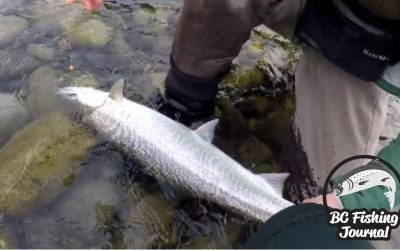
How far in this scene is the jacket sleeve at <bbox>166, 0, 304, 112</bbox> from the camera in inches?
120

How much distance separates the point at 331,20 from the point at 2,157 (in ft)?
7.00

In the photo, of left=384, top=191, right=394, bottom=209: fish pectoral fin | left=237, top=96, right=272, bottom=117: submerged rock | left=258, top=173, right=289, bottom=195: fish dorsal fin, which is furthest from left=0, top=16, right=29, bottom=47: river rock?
left=384, top=191, right=394, bottom=209: fish pectoral fin

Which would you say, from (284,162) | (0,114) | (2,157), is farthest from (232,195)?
(0,114)

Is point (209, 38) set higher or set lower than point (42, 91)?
higher

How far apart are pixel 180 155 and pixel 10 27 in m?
2.01

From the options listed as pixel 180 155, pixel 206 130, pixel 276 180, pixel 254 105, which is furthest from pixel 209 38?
pixel 254 105

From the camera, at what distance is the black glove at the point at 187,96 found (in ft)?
11.2

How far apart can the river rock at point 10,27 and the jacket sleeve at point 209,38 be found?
151 cm

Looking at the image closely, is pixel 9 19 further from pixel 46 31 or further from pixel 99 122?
pixel 99 122

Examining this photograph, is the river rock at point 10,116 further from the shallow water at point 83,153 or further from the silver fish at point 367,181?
the silver fish at point 367,181

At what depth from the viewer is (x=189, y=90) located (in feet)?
11.2

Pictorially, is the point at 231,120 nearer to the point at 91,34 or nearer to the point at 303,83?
the point at 303,83

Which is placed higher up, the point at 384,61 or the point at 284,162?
the point at 384,61

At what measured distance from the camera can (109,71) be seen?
13.6 ft
